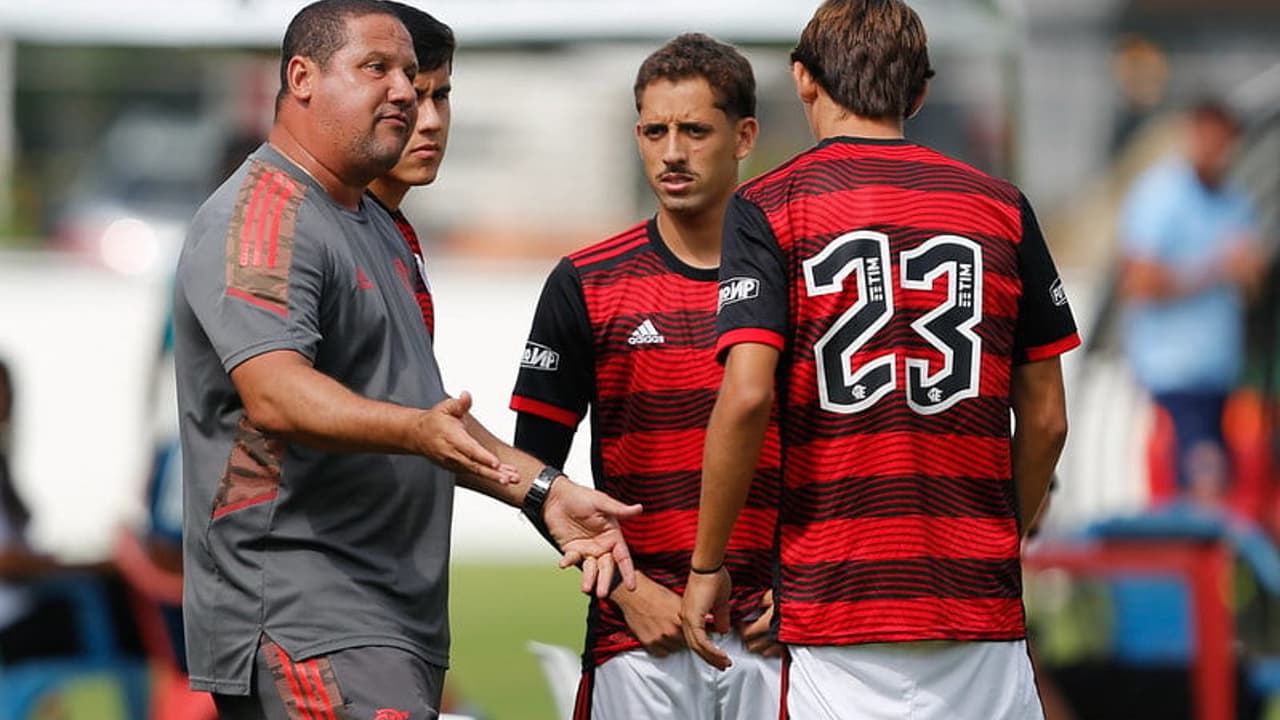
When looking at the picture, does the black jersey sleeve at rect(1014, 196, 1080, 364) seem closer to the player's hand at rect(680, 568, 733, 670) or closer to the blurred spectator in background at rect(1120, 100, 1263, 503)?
the player's hand at rect(680, 568, 733, 670)

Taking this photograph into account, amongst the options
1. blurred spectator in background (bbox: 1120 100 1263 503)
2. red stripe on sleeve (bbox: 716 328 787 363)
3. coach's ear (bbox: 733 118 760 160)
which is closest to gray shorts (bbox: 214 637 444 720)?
red stripe on sleeve (bbox: 716 328 787 363)

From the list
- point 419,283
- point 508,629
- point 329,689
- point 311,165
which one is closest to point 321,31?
point 311,165

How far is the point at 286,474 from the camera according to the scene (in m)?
3.80

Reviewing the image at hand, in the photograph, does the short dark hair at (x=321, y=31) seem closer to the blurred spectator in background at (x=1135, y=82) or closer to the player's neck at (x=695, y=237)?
the player's neck at (x=695, y=237)

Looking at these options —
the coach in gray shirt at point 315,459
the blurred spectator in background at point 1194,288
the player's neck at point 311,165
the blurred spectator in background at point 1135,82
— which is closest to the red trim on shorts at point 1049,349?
the coach in gray shirt at point 315,459

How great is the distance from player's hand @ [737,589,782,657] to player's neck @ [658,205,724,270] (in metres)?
0.68

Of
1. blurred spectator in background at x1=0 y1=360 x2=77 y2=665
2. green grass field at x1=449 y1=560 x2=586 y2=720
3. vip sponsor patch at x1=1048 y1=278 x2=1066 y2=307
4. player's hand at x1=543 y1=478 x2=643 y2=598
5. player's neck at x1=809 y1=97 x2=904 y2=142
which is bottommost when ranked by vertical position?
green grass field at x1=449 y1=560 x2=586 y2=720

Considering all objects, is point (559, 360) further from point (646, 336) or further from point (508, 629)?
point (508, 629)

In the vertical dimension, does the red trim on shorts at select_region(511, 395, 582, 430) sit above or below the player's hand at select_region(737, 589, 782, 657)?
above

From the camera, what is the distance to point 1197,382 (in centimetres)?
1116

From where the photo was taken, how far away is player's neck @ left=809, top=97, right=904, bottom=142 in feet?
13.3

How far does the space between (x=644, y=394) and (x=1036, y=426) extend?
775 mm

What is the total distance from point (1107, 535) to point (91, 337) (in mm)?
9328

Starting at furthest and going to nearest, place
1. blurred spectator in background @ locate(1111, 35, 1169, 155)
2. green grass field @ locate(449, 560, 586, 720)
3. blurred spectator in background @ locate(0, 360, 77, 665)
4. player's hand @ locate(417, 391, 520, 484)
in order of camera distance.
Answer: blurred spectator in background @ locate(1111, 35, 1169, 155), green grass field @ locate(449, 560, 586, 720), blurred spectator in background @ locate(0, 360, 77, 665), player's hand @ locate(417, 391, 520, 484)
